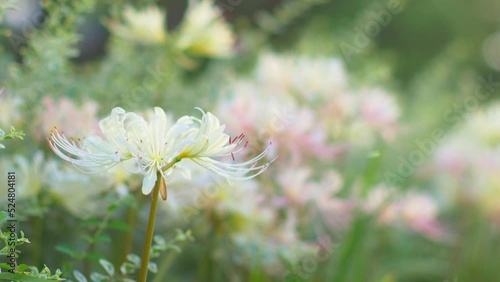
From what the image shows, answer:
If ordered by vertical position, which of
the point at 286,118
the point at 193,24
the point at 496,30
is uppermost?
the point at 496,30

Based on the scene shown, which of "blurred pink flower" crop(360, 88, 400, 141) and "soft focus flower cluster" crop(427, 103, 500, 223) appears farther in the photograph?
"soft focus flower cluster" crop(427, 103, 500, 223)

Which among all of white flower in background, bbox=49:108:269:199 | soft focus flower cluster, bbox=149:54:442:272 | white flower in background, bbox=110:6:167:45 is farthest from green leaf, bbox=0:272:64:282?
white flower in background, bbox=110:6:167:45

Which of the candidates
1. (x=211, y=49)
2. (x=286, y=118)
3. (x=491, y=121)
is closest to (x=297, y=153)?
(x=286, y=118)

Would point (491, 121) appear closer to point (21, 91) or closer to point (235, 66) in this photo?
point (235, 66)

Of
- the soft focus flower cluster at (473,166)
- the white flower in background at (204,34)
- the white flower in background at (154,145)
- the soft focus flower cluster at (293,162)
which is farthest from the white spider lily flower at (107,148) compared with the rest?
the soft focus flower cluster at (473,166)

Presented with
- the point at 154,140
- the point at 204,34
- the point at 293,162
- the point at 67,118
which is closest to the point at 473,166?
the point at 293,162

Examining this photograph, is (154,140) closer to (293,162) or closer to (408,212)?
(293,162)

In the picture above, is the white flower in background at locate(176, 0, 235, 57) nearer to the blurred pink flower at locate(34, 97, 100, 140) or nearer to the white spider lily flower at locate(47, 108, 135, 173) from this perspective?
the blurred pink flower at locate(34, 97, 100, 140)

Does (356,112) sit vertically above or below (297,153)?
above
